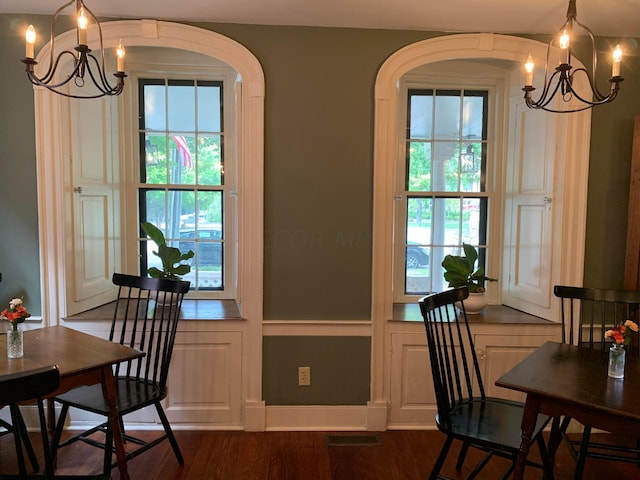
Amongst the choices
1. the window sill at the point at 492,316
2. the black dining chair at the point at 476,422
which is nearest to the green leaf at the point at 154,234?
the window sill at the point at 492,316

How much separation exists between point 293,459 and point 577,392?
1.53 metres

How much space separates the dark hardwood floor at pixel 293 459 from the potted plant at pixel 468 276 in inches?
33.4

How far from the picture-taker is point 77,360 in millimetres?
1912

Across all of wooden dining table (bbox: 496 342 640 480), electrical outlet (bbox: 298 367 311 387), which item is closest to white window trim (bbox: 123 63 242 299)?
electrical outlet (bbox: 298 367 311 387)

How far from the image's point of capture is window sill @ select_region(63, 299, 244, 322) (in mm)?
2803

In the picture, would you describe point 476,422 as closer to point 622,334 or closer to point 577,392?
point 577,392

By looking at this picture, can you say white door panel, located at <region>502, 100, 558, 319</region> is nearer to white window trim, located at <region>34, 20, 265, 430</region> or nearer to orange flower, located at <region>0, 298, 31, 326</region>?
white window trim, located at <region>34, 20, 265, 430</region>

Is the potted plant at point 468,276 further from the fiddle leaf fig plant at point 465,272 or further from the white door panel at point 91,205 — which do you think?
the white door panel at point 91,205

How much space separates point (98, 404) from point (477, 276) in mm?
2232

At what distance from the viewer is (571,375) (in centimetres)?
186

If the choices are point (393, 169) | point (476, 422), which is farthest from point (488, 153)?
point (476, 422)

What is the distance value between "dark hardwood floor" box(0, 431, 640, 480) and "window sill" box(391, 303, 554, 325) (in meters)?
0.72

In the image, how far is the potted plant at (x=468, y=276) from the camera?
9.68 feet

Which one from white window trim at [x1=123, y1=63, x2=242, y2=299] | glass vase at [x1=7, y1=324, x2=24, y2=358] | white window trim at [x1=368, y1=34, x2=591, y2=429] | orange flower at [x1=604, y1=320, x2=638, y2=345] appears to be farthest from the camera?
white window trim at [x1=123, y1=63, x2=242, y2=299]
